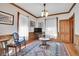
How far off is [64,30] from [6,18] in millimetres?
1502

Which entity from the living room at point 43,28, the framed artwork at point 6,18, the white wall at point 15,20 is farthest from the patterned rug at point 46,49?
the framed artwork at point 6,18

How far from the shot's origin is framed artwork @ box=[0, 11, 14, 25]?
8.22 ft

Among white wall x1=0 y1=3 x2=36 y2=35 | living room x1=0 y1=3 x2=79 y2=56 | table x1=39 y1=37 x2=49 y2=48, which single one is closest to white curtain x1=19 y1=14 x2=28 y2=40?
living room x1=0 y1=3 x2=79 y2=56

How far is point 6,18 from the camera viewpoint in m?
2.64

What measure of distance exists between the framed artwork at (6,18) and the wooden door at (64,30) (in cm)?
125

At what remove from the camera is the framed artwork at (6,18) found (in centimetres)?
251

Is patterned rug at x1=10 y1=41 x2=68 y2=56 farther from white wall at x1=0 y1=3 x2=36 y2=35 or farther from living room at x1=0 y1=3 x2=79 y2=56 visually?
white wall at x1=0 y1=3 x2=36 y2=35

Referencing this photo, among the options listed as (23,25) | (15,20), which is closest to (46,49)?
(23,25)

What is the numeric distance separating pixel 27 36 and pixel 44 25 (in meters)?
0.52

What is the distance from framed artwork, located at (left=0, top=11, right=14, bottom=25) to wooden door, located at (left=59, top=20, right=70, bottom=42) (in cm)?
125

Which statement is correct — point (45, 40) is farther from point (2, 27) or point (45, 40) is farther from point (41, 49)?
point (2, 27)

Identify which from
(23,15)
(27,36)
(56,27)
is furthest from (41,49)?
(23,15)

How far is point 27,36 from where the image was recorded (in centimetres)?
281

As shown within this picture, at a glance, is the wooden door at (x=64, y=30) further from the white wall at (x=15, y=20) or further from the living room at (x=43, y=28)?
the white wall at (x=15, y=20)
